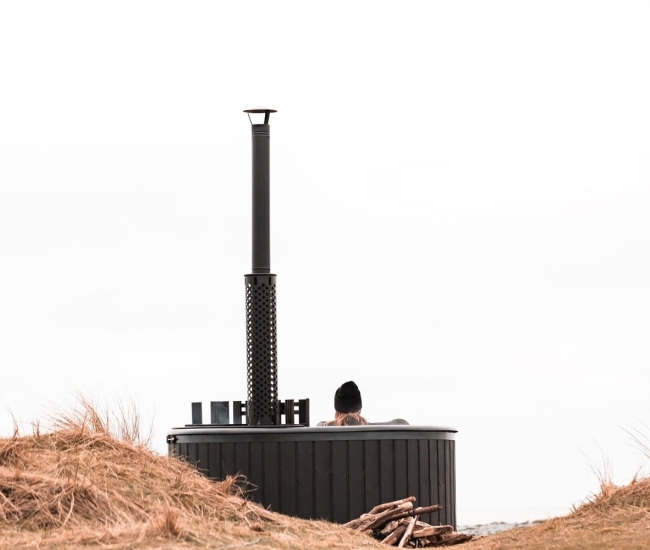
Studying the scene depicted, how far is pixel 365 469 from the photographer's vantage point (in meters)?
11.5

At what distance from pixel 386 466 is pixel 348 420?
2.50ft

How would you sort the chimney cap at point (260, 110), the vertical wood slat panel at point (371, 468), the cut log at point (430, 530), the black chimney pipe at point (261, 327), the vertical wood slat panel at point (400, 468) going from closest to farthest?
1. the cut log at point (430, 530)
2. the vertical wood slat panel at point (371, 468)
3. the vertical wood slat panel at point (400, 468)
4. the black chimney pipe at point (261, 327)
5. the chimney cap at point (260, 110)

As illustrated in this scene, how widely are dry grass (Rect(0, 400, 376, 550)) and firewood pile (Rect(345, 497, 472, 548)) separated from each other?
0.52 m

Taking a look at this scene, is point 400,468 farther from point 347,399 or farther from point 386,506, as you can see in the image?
point 347,399

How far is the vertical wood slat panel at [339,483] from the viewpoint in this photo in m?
11.5

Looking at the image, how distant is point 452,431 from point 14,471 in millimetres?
4940

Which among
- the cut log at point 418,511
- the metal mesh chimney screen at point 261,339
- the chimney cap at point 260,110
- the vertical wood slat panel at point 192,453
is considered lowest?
the cut log at point 418,511

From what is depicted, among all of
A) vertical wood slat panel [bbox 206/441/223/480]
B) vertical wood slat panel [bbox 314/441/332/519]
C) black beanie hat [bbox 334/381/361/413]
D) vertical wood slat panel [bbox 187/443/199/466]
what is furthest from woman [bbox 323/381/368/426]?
vertical wood slat panel [bbox 187/443/199/466]

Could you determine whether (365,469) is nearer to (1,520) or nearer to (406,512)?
(406,512)

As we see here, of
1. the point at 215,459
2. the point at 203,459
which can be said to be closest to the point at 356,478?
the point at 215,459

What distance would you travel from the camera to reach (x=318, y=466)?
11.5m

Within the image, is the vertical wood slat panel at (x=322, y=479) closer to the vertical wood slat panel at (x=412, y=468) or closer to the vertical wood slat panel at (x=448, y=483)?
the vertical wood slat panel at (x=412, y=468)

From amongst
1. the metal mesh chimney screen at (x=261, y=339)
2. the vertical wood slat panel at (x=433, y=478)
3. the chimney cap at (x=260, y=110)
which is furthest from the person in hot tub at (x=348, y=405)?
the chimney cap at (x=260, y=110)

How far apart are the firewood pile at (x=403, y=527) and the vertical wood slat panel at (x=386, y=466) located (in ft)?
0.97
